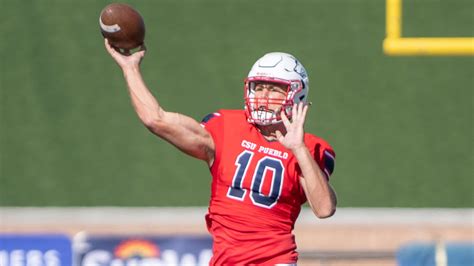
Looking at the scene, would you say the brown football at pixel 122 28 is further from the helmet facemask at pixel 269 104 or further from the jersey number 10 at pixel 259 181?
the jersey number 10 at pixel 259 181

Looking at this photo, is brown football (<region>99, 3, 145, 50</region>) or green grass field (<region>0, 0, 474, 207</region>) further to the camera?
green grass field (<region>0, 0, 474, 207</region>)

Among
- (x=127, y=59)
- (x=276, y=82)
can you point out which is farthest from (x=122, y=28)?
(x=276, y=82)

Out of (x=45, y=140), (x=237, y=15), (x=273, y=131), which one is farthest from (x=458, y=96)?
(x=273, y=131)

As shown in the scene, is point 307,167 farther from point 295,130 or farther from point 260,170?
point 260,170

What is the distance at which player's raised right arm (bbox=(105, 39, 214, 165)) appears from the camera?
4781 mm

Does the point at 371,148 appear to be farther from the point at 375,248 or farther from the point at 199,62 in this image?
the point at 199,62

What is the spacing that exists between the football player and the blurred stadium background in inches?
166

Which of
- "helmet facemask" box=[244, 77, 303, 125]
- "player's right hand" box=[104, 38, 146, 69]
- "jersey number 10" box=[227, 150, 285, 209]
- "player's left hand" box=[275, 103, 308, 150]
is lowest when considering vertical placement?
"jersey number 10" box=[227, 150, 285, 209]

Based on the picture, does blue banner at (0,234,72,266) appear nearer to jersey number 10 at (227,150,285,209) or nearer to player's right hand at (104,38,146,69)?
jersey number 10 at (227,150,285,209)

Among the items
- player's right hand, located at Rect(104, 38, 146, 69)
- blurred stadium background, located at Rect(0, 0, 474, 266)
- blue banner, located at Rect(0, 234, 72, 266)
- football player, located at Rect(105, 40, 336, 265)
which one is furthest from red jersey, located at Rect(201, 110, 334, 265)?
blurred stadium background, located at Rect(0, 0, 474, 266)

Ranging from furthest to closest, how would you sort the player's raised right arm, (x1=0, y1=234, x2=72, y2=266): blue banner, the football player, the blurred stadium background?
the blurred stadium background → (x1=0, y1=234, x2=72, y2=266): blue banner → the football player → the player's raised right arm

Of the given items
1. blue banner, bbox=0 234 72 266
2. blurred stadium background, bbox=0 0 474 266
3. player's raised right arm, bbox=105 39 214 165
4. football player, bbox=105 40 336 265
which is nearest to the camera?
player's raised right arm, bbox=105 39 214 165

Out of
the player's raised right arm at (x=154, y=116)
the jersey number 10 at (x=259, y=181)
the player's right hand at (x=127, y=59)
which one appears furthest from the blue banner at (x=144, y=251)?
the player's right hand at (x=127, y=59)

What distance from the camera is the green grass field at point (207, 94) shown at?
9391 mm
